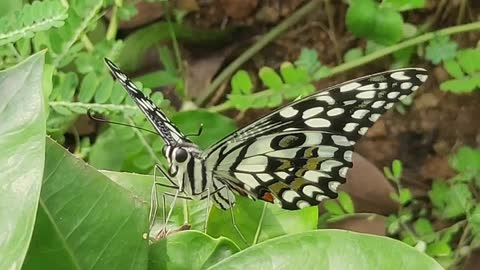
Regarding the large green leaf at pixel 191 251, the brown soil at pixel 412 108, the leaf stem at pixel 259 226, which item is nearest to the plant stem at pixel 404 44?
the brown soil at pixel 412 108

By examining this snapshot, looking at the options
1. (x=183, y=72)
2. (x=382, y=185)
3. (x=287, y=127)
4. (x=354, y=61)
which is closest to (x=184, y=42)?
(x=183, y=72)

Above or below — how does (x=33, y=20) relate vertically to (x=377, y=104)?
above

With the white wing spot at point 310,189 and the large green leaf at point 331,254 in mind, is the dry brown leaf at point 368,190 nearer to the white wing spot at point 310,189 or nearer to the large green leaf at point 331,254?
the white wing spot at point 310,189

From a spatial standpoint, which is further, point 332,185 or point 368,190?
point 368,190

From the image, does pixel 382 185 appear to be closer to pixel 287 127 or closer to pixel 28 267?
pixel 287 127

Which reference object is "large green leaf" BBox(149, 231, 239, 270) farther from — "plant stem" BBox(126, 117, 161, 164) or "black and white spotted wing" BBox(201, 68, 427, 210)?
"plant stem" BBox(126, 117, 161, 164)

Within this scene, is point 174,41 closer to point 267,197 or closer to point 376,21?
point 376,21

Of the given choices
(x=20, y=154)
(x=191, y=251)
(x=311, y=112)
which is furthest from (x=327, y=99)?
(x=20, y=154)

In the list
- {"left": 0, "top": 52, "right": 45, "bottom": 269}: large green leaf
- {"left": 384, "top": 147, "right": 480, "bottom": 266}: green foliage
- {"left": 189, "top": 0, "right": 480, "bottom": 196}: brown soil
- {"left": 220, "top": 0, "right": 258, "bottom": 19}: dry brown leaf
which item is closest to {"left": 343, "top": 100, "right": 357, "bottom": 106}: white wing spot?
{"left": 0, "top": 52, "right": 45, "bottom": 269}: large green leaf
